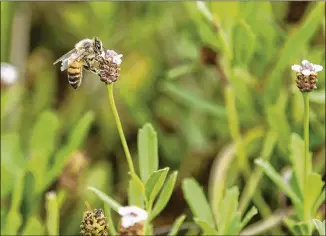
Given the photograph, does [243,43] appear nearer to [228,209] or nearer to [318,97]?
[318,97]

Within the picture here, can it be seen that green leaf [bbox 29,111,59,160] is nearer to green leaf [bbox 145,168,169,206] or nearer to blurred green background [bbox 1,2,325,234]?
blurred green background [bbox 1,2,325,234]

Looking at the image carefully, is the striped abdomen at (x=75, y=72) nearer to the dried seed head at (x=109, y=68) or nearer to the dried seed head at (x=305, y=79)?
the dried seed head at (x=109, y=68)

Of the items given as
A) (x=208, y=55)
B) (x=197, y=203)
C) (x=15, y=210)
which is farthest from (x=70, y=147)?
(x=208, y=55)

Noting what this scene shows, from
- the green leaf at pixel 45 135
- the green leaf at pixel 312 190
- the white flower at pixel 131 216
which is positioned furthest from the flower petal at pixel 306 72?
the green leaf at pixel 45 135

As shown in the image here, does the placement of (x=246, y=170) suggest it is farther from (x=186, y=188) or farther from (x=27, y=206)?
(x=27, y=206)

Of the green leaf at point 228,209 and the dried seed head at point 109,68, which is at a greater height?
the dried seed head at point 109,68

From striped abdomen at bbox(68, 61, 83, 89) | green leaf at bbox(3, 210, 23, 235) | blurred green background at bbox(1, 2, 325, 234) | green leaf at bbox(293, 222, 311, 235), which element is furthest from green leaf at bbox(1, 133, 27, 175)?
green leaf at bbox(293, 222, 311, 235)
